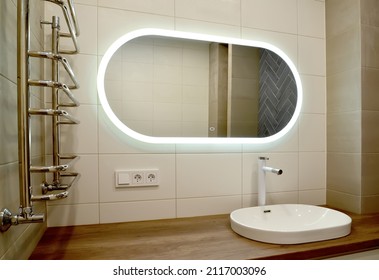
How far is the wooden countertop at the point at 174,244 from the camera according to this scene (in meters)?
0.79

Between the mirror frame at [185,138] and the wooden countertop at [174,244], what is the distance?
42cm

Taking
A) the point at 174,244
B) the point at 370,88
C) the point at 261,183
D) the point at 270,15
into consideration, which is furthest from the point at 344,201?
the point at 270,15

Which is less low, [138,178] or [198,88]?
[198,88]

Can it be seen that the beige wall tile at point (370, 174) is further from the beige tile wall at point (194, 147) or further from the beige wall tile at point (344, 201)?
the beige tile wall at point (194, 147)

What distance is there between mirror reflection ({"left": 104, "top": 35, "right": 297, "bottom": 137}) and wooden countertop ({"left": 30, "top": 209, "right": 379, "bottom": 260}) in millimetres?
469

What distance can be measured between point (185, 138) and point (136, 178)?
32 centimetres

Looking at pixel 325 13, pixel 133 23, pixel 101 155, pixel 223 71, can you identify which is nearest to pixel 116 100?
pixel 101 155

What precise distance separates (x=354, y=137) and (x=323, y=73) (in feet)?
1.47

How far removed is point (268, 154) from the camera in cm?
131

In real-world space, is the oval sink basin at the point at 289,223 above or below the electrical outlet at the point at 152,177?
below

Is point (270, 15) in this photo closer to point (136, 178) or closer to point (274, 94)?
point (274, 94)

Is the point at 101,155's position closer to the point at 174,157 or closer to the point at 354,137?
the point at 174,157

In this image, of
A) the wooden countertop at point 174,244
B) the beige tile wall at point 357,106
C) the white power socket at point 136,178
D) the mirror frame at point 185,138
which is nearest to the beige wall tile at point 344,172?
the beige tile wall at point 357,106

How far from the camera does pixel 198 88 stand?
1.20 metres
